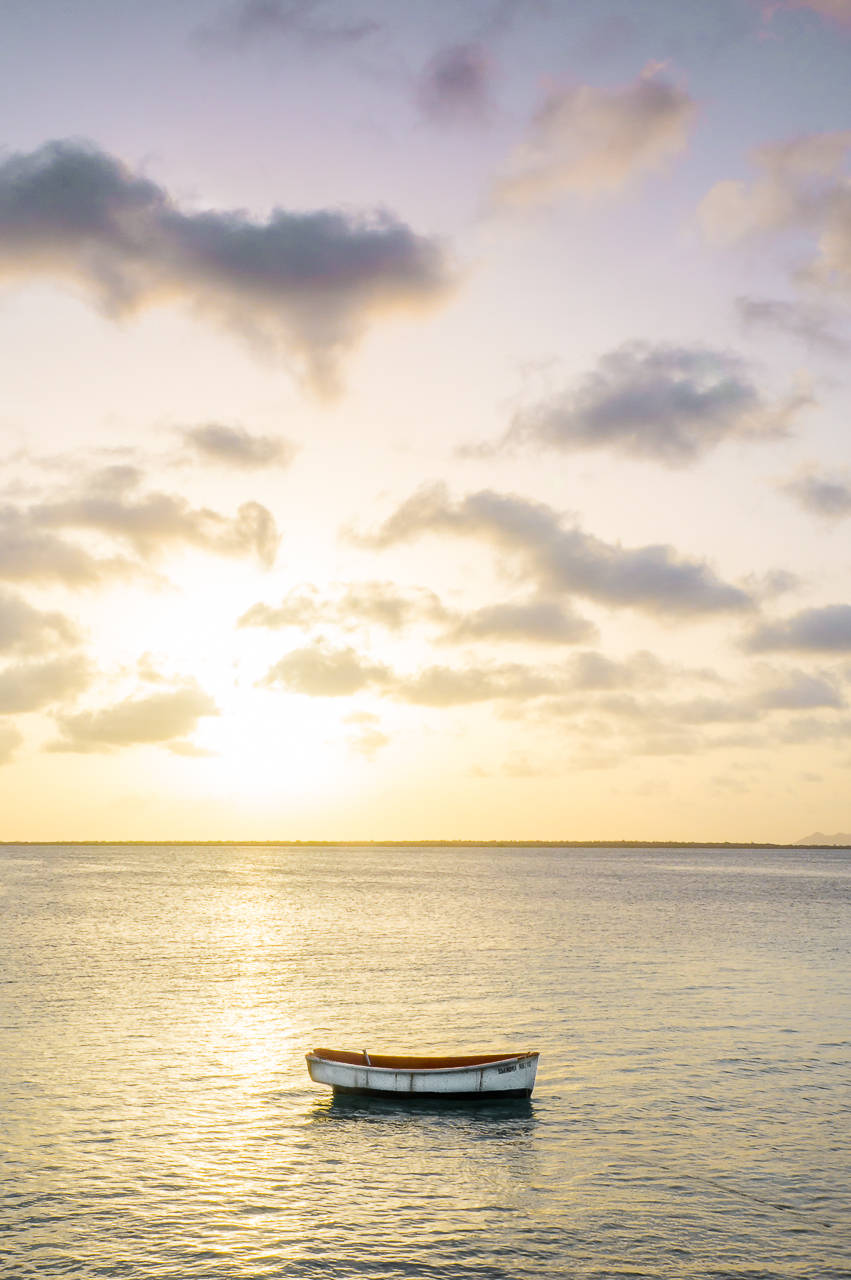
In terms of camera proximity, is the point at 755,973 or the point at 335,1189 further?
the point at 755,973

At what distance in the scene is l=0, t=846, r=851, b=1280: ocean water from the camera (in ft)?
88.9

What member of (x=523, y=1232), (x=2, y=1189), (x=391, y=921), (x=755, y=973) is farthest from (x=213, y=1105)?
(x=391, y=921)

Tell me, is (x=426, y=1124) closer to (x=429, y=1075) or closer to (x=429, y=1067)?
(x=429, y=1075)

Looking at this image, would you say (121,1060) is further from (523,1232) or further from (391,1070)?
(523,1232)

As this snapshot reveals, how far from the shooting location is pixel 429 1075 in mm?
39875

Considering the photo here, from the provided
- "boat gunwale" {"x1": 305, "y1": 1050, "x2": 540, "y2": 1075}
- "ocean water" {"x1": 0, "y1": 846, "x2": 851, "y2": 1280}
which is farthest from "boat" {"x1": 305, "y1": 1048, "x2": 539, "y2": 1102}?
"ocean water" {"x1": 0, "y1": 846, "x2": 851, "y2": 1280}

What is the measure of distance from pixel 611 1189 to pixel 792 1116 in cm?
1096

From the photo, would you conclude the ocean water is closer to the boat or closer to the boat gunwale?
the boat

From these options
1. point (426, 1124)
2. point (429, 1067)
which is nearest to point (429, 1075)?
point (429, 1067)

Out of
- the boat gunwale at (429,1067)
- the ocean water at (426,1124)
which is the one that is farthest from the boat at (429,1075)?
the ocean water at (426,1124)

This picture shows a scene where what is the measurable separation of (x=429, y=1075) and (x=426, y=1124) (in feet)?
7.13

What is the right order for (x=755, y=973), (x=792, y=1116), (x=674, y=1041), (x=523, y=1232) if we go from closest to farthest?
(x=523, y=1232) → (x=792, y=1116) → (x=674, y=1041) → (x=755, y=973)

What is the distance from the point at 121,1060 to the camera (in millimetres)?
46219

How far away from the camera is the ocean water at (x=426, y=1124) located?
27.1 m
